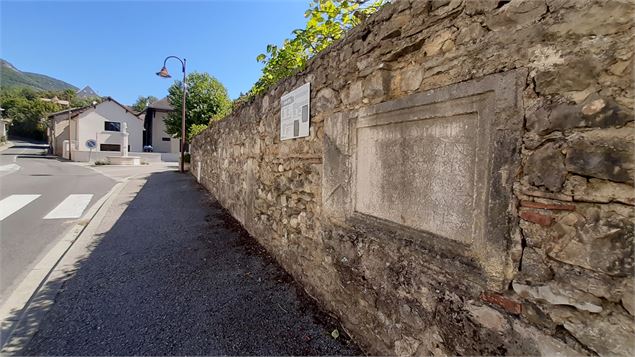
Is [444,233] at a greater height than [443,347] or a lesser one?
greater

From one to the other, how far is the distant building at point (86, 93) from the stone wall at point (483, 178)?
301 ft

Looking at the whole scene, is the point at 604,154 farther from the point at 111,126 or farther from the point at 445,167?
the point at 111,126

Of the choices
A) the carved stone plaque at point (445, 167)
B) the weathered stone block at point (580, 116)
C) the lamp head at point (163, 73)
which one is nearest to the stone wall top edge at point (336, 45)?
the carved stone plaque at point (445, 167)

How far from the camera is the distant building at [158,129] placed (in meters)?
38.0

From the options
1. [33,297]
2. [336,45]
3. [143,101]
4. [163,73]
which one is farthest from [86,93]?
[336,45]

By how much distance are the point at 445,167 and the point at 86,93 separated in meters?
95.0

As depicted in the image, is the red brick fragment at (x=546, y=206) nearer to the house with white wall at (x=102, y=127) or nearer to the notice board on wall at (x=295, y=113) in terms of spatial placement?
the notice board on wall at (x=295, y=113)

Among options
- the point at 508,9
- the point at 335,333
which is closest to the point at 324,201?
the point at 335,333

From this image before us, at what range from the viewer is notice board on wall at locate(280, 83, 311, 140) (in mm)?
3115

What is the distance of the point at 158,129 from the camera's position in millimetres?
38469

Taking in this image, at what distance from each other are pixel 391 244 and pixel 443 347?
25.8 inches

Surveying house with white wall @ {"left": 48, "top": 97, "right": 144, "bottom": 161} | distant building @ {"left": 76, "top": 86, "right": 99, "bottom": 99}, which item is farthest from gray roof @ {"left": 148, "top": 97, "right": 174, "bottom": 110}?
distant building @ {"left": 76, "top": 86, "right": 99, "bottom": 99}

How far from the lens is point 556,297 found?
3.87ft

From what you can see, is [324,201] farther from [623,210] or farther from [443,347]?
[623,210]
